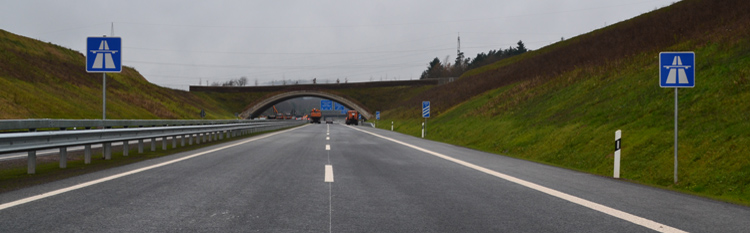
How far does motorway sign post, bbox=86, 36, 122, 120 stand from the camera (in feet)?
43.4

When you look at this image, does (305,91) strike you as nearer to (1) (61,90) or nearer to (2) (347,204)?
(1) (61,90)

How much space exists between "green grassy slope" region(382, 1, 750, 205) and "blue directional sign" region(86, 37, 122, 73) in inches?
497

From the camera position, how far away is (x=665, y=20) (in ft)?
89.3

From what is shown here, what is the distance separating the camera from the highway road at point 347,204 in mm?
4266

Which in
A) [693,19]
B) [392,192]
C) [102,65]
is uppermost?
[693,19]

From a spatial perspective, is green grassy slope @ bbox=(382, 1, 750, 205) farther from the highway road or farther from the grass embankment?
the highway road

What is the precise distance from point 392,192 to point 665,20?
1092 inches

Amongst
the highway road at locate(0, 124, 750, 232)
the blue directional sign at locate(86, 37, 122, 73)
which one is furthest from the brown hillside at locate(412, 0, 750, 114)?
the blue directional sign at locate(86, 37, 122, 73)

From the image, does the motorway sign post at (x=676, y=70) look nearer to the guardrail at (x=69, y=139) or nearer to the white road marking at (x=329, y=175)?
the white road marking at (x=329, y=175)

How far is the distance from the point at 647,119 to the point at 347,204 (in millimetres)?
10946

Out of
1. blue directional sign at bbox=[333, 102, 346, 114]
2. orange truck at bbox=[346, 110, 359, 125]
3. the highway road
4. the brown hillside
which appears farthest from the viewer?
blue directional sign at bbox=[333, 102, 346, 114]

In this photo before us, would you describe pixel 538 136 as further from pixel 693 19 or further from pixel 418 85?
pixel 418 85

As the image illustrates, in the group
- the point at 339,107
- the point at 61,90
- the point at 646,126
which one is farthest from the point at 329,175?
the point at 339,107

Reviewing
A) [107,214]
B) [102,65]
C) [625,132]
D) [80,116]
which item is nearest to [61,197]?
[107,214]
